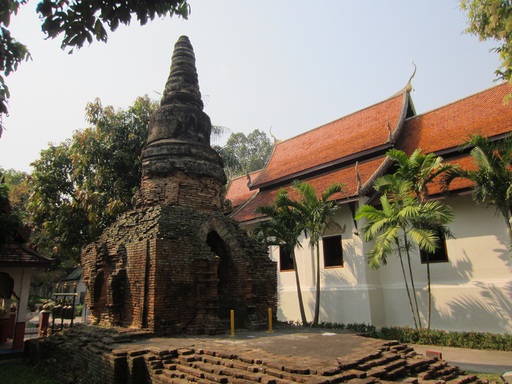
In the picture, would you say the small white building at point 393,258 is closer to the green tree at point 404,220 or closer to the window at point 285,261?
the window at point 285,261

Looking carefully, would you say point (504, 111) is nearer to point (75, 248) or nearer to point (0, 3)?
point (0, 3)

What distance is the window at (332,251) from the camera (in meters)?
14.5

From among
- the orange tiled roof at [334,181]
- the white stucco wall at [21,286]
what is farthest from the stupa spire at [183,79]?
the white stucco wall at [21,286]

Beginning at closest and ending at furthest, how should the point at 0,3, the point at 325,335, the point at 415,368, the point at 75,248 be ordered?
the point at 0,3 < the point at 415,368 < the point at 325,335 < the point at 75,248

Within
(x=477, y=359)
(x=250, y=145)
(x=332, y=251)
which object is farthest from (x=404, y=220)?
(x=250, y=145)

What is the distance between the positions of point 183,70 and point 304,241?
8.07 metres

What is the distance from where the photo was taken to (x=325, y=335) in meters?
8.39

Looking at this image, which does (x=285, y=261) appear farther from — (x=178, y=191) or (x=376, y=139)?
(x=178, y=191)

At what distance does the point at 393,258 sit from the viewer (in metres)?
13.3

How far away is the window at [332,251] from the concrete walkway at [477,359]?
4.32 metres

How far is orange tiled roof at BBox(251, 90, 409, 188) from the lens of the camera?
1568cm

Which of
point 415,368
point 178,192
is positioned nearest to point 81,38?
point 415,368

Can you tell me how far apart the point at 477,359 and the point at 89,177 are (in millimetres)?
16379

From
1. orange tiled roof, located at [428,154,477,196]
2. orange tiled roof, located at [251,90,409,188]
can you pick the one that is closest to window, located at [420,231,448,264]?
orange tiled roof, located at [428,154,477,196]
